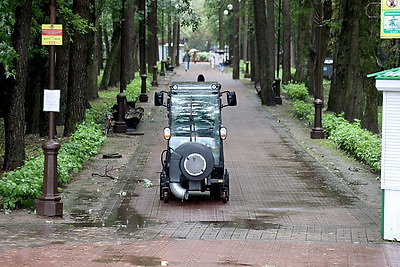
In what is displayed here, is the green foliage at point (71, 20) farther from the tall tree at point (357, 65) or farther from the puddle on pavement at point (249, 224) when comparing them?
the puddle on pavement at point (249, 224)

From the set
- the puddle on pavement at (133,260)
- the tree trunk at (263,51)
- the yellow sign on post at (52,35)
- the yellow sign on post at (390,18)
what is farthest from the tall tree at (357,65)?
the puddle on pavement at (133,260)

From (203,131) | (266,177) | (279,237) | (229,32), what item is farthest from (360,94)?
(229,32)

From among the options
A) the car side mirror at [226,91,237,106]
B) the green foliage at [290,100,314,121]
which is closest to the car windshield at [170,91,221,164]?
the car side mirror at [226,91,237,106]

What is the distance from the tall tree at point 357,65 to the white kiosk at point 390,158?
15700mm

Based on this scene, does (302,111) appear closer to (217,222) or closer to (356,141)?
(356,141)

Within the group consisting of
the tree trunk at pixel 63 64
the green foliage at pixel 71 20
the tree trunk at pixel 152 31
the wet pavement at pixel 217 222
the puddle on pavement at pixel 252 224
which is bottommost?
the puddle on pavement at pixel 252 224

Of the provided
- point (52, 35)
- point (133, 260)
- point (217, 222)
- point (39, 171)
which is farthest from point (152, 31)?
point (133, 260)

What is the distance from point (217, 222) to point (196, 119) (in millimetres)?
3720

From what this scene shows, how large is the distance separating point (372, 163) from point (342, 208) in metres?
5.22

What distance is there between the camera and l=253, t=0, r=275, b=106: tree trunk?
38.5m

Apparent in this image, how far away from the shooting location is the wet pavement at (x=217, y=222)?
1102 cm

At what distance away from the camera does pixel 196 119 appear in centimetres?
1770

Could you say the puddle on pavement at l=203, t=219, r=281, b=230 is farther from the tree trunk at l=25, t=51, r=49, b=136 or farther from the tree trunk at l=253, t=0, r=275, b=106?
the tree trunk at l=253, t=0, r=275, b=106

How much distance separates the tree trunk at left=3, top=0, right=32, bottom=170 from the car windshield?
3951mm
